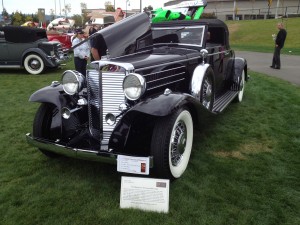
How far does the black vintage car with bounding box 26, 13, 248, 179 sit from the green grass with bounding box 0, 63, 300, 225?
34cm

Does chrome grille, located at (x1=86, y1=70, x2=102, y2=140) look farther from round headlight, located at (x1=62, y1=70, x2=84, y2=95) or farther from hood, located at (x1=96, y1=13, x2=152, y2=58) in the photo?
hood, located at (x1=96, y1=13, x2=152, y2=58)

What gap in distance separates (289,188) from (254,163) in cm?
62

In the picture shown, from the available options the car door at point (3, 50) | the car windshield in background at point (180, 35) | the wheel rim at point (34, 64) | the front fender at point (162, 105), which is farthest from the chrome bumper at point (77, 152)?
the car door at point (3, 50)

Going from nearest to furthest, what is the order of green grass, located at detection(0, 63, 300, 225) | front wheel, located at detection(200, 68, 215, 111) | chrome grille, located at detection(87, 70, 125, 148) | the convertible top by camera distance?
green grass, located at detection(0, 63, 300, 225), chrome grille, located at detection(87, 70, 125, 148), front wheel, located at detection(200, 68, 215, 111), the convertible top

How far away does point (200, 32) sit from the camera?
4.55 m

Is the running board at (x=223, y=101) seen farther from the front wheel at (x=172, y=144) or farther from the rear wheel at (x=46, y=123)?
the rear wheel at (x=46, y=123)

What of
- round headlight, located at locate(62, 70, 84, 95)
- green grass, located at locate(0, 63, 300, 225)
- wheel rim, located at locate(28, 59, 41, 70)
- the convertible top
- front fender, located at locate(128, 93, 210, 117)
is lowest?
green grass, located at locate(0, 63, 300, 225)

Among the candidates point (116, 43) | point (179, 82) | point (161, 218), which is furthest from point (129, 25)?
point (161, 218)

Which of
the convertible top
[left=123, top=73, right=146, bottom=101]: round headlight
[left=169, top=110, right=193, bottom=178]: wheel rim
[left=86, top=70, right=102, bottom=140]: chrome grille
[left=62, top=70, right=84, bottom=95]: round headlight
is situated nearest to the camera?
[left=123, top=73, right=146, bottom=101]: round headlight

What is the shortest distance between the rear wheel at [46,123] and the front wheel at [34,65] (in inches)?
300

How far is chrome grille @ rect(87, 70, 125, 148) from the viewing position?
3.15 meters

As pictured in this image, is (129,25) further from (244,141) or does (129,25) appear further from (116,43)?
(244,141)

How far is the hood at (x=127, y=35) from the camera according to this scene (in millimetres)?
3732

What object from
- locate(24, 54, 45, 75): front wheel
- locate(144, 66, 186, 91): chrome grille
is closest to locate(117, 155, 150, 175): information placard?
locate(144, 66, 186, 91): chrome grille
